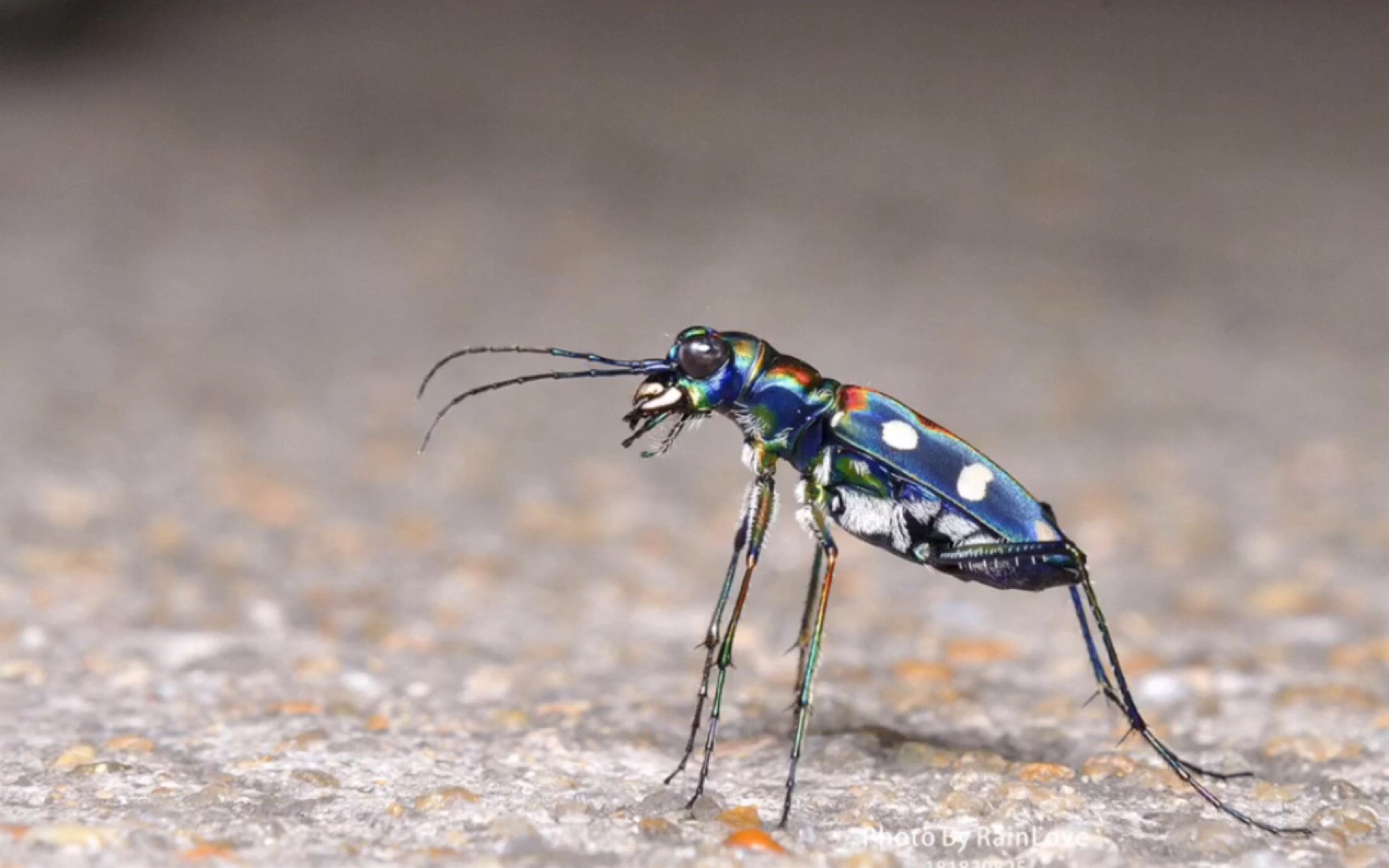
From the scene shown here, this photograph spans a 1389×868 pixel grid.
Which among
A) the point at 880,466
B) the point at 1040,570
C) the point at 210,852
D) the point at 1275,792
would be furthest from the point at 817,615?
the point at 210,852

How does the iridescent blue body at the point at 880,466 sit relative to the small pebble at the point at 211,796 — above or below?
above

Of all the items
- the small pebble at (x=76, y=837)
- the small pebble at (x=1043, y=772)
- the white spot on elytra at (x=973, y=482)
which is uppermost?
the white spot on elytra at (x=973, y=482)

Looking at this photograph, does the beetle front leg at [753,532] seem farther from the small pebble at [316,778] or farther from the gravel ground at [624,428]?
the small pebble at [316,778]

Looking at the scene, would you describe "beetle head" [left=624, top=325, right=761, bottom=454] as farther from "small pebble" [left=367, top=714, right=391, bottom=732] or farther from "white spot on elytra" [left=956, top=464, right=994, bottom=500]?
"small pebble" [left=367, top=714, right=391, bottom=732]

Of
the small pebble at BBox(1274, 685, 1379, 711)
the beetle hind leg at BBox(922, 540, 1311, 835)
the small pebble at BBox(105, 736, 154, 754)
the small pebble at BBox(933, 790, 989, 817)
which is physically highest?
the small pebble at BBox(1274, 685, 1379, 711)

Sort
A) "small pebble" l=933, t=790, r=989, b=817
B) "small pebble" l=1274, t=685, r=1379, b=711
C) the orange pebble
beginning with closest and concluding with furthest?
the orange pebble, "small pebble" l=933, t=790, r=989, b=817, "small pebble" l=1274, t=685, r=1379, b=711

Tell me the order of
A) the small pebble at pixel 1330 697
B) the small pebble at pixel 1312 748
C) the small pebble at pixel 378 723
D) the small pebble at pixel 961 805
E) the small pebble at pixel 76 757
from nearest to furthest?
the small pebble at pixel 961 805 < the small pebble at pixel 76 757 < the small pebble at pixel 1312 748 < the small pebble at pixel 378 723 < the small pebble at pixel 1330 697

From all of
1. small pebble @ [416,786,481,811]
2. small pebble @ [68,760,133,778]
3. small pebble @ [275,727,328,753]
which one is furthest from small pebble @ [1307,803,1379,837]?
small pebble @ [68,760,133,778]

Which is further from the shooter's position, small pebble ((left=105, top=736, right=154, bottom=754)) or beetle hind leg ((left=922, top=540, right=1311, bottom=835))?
small pebble ((left=105, top=736, right=154, bottom=754))

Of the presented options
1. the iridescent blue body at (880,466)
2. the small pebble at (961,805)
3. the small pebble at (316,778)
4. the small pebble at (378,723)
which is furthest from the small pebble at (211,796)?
the small pebble at (961,805)
